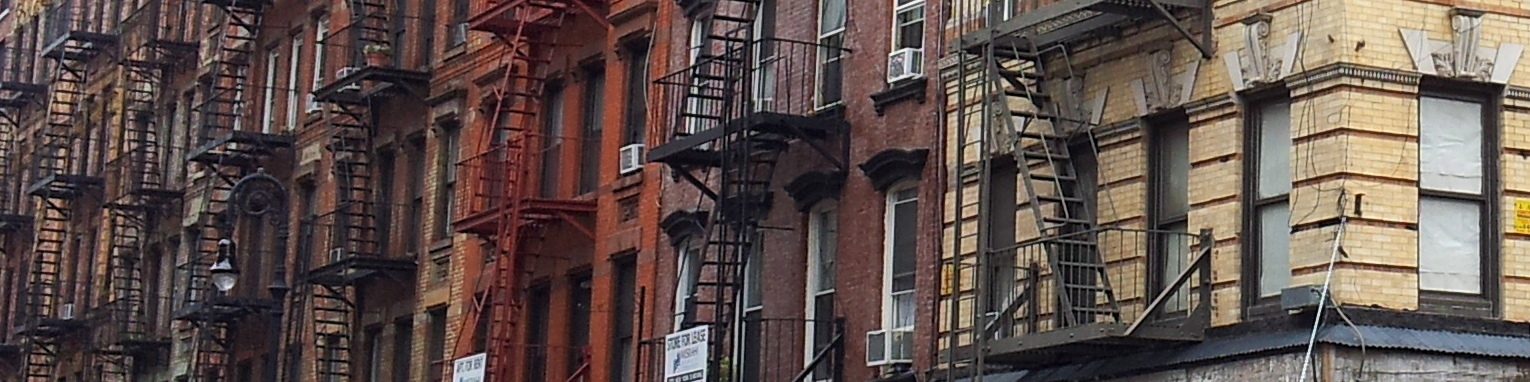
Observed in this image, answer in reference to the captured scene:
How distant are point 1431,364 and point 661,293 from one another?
12132mm

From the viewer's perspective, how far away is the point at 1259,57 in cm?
2055

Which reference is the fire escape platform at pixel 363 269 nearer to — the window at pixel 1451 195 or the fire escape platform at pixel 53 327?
the fire escape platform at pixel 53 327

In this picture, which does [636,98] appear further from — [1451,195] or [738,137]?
[1451,195]

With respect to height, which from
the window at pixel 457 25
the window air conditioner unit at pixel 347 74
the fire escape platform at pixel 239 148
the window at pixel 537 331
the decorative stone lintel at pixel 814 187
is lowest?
the window at pixel 537 331

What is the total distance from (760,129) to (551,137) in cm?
708

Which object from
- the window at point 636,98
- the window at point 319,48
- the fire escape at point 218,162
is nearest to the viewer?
the window at point 636,98

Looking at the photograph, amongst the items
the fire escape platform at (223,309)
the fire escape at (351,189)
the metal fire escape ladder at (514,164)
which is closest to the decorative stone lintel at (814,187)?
the metal fire escape ladder at (514,164)

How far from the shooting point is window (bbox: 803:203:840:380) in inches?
1056

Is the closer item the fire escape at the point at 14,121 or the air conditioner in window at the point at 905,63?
the air conditioner in window at the point at 905,63

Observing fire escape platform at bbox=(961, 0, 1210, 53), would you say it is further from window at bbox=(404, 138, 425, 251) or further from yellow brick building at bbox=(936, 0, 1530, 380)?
window at bbox=(404, 138, 425, 251)

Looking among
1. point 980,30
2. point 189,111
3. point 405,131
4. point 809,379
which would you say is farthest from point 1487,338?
point 189,111

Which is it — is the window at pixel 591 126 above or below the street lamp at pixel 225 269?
above

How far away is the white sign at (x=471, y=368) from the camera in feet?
106

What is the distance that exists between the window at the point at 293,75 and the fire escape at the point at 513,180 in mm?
8157
